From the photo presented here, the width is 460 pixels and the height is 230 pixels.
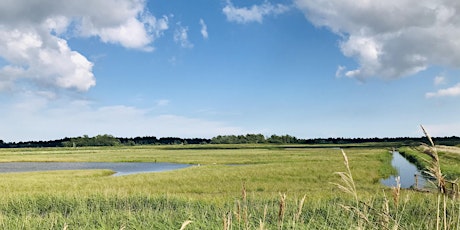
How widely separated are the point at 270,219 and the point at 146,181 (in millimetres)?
22371

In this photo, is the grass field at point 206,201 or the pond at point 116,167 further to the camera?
the pond at point 116,167

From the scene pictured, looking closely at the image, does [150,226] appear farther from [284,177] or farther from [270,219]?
[284,177]

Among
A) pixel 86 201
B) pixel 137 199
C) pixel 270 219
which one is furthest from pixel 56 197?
pixel 270 219

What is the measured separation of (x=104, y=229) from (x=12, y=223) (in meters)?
4.08

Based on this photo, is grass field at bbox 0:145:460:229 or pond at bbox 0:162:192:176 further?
pond at bbox 0:162:192:176

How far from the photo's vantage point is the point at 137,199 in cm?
1912

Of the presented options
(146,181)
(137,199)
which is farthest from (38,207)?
(146,181)

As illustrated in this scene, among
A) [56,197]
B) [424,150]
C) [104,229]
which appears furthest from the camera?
[56,197]

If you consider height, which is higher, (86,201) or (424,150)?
(424,150)

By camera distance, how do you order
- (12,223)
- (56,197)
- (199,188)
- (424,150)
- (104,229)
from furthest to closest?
(199,188)
(56,197)
(12,223)
(104,229)
(424,150)

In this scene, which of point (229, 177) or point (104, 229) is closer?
point (104, 229)

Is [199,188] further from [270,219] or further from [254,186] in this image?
[270,219]

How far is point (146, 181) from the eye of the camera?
33000mm

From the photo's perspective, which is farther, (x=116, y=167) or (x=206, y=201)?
(x=116, y=167)
